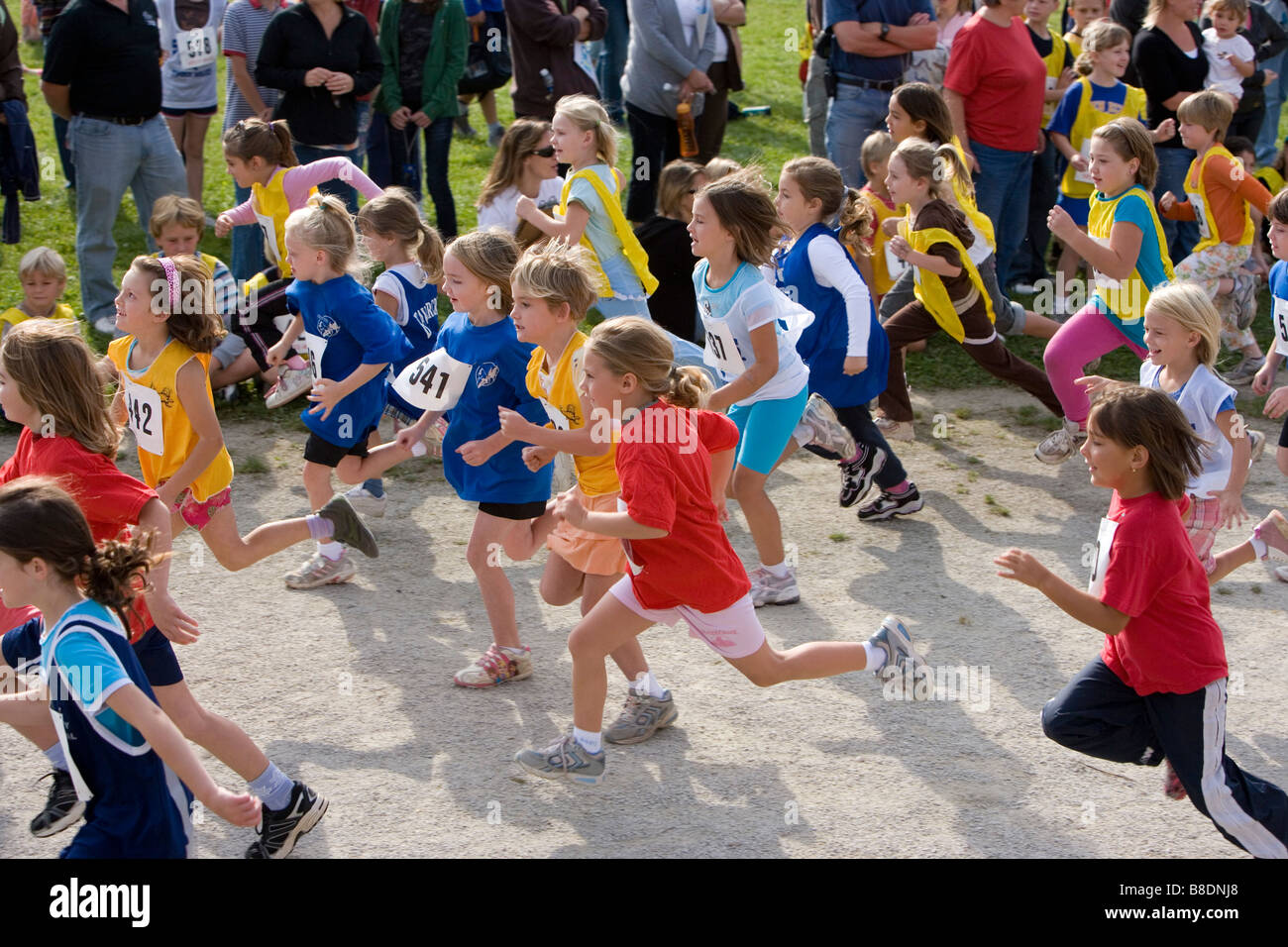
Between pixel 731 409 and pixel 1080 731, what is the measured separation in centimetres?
225

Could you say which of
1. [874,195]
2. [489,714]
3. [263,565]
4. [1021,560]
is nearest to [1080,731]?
[1021,560]

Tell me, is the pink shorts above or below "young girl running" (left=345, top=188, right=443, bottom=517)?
below

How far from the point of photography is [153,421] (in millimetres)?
5164

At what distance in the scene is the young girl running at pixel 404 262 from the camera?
657 cm

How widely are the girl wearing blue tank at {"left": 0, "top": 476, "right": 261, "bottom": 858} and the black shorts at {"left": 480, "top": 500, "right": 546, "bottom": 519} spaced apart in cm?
190

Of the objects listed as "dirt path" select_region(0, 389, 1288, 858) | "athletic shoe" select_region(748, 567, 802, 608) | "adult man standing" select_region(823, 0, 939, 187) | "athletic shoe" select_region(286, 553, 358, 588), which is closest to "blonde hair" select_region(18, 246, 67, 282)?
"dirt path" select_region(0, 389, 1288, 858)

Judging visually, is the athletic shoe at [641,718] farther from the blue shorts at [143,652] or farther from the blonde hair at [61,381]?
the blonde hair at [61,381]

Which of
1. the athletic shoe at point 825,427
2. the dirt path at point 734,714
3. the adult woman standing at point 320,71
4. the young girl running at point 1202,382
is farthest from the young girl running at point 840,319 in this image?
the adult woman standing at point 320,71

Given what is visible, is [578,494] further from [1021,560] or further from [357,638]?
[1021,560]

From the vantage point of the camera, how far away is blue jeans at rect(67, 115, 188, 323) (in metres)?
8.89

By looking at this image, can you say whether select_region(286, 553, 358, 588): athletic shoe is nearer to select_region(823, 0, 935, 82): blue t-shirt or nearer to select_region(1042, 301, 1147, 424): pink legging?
select_region(1042, 301, 1147, 424): pink legging

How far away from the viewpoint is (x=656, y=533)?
13.6ft

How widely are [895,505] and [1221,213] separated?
3313 mm

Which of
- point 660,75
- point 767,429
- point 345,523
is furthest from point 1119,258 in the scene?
point 660,75
